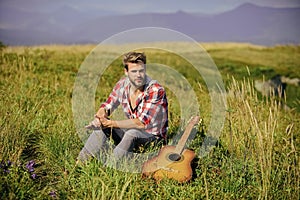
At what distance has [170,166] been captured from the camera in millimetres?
3668

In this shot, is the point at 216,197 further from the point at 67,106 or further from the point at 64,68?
the point at 64,68

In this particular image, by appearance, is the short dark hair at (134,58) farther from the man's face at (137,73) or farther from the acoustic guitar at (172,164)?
the acoustic guitar at (172,164)

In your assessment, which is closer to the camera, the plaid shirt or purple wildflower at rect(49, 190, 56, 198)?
purple wildflower at rect(49, 190, 56, 198)

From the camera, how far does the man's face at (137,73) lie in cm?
388

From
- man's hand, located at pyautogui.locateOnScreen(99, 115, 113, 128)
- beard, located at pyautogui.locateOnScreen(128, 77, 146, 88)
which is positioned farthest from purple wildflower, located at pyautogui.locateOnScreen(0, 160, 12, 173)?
beard, located at pyautogui.locateOnScreen(128, 77, 146, 88)

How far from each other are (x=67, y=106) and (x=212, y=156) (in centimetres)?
247

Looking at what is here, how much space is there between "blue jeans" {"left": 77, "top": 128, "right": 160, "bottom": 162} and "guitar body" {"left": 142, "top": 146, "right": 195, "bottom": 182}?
8.5 inches

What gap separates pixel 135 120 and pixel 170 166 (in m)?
0.59

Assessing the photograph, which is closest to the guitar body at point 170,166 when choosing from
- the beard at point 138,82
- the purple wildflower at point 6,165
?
the beard at point 138,82

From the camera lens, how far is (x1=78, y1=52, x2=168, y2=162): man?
3.77m

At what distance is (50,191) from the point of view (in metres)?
3.15

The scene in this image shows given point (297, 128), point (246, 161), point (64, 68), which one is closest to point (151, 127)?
point (246, 161)

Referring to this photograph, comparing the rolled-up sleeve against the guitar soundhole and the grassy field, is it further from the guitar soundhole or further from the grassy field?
the grassy field

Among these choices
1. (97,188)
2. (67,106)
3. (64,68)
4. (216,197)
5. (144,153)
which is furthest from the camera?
(64,68)
